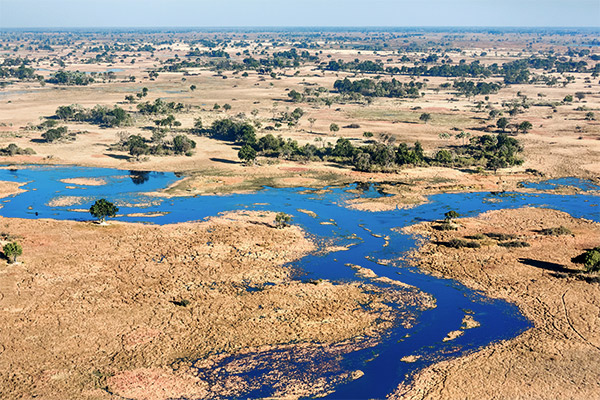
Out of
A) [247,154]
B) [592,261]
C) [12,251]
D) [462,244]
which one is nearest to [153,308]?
[12,251]

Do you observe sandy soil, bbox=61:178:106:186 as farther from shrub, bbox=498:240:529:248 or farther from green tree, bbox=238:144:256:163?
shrub, bbox=498:240:529:248

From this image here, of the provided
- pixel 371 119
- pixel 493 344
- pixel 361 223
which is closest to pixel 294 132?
pixel 371 119

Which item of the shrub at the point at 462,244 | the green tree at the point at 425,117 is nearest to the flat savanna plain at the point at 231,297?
the shrub at the point at 462,244

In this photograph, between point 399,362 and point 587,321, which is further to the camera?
point 587,321

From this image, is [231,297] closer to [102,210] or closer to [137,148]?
[102,210]

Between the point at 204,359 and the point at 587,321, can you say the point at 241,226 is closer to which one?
the point at 204,359

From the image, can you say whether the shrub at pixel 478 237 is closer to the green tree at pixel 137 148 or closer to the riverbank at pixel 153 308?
the riverbank at pixel 153 308
